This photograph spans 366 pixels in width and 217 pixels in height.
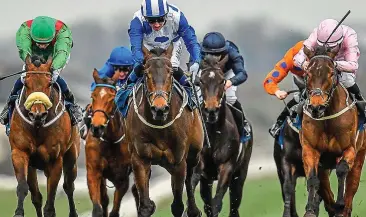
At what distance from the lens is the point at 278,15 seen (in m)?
30.1

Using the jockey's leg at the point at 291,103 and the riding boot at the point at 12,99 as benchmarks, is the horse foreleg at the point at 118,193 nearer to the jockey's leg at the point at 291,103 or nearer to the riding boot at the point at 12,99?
the riding boot at the point at 12,99

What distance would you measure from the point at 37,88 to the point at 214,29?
15933 millimetres

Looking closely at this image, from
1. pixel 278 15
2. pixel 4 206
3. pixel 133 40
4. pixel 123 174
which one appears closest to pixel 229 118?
pixel 123 174

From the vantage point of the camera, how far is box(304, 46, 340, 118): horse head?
13547 millimetres

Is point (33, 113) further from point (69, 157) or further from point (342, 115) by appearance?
point (342, 115)

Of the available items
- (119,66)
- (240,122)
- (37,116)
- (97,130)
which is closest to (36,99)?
(37,116)

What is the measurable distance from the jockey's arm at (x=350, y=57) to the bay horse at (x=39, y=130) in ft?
10.3

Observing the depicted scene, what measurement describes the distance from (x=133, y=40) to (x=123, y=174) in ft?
6.74

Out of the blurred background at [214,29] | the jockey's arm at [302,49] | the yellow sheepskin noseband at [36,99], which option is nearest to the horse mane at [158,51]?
the yellow sheepskin noseband at [36,99]

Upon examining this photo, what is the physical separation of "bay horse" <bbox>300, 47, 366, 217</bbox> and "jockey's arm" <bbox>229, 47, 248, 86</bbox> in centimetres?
139

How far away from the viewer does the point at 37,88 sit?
13852mm

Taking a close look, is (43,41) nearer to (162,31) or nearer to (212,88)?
(162,31)

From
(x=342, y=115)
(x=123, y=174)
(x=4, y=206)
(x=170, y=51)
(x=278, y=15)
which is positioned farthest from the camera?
(x=278, y=15)

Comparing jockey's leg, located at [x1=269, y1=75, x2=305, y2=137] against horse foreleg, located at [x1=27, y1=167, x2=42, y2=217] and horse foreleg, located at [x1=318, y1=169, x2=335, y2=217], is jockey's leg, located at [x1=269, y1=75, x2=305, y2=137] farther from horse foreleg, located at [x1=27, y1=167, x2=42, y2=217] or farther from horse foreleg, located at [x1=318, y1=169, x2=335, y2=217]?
horse foreleg, located at [x1=27, y1=167, x2=42, y2=217]
